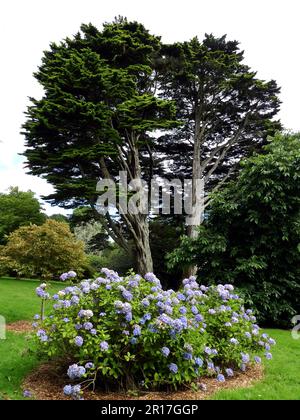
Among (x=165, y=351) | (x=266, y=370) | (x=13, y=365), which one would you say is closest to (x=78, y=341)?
(x=165, y=351)

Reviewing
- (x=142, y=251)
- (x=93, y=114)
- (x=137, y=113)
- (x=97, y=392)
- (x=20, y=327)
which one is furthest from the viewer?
(x=142, y=251)

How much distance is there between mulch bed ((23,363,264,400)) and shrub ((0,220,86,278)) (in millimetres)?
4585

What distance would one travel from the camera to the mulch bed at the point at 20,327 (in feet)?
26.7

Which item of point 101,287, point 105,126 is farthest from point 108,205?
point 101,287

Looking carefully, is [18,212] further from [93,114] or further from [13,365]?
[13,365]

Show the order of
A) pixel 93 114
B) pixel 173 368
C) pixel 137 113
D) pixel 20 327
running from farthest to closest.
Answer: pixel 137 113 < pixel 93 114 < pixel 20 327 < pixel 173 368

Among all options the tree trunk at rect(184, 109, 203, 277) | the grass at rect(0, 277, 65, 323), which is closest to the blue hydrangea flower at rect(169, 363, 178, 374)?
the grass at rect(0, 277, 65, 323)

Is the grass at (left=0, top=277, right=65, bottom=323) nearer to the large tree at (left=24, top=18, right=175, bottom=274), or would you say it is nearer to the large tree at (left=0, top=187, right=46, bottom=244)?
the large tree at (left=24, top=18, right=175, bottom=274)

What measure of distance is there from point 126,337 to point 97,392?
72 centimetres

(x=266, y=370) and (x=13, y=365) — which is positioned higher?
(x=13, y=365)

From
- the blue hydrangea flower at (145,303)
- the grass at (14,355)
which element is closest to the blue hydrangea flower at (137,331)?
the blue hydrangea flower at (145,303)

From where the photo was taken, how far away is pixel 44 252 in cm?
962

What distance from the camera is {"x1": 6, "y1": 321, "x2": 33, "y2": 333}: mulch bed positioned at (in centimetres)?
813

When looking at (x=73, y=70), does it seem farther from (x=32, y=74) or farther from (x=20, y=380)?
(x=20, y=380)
